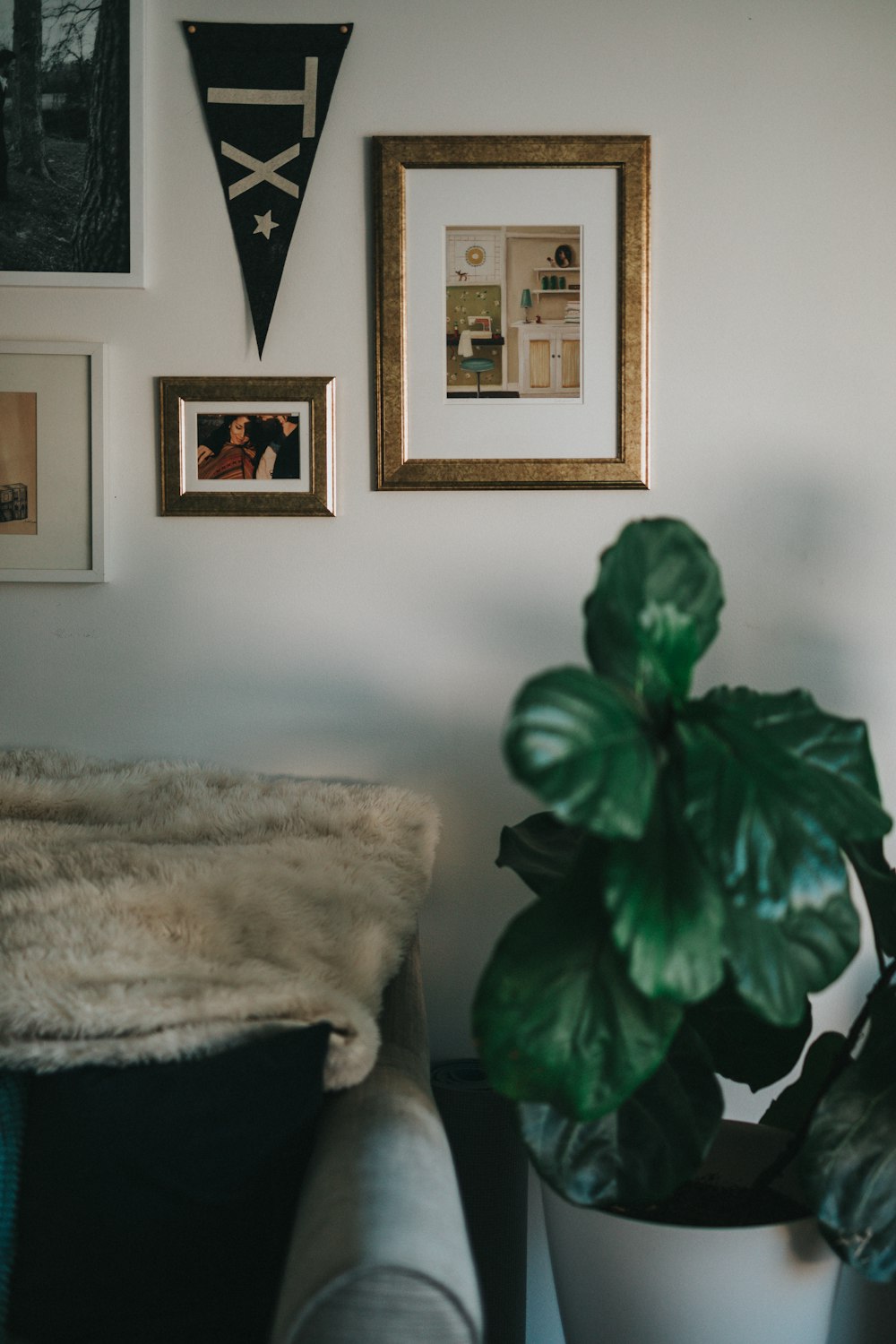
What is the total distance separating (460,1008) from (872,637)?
915 mm

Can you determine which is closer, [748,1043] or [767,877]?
[767,877]

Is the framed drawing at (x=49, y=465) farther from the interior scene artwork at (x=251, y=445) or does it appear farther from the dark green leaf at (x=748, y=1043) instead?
the dark green leaf at (x=748, y=1043)

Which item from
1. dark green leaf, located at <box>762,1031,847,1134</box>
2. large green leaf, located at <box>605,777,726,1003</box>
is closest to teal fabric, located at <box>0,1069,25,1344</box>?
large green leaf, located at <box>605,777,726,1003</box>

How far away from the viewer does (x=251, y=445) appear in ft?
5.10

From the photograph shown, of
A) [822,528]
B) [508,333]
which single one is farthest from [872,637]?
[508,333]

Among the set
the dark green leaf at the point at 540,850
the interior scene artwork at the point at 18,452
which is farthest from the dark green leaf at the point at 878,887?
the interior scene artwork at the point at 18,452

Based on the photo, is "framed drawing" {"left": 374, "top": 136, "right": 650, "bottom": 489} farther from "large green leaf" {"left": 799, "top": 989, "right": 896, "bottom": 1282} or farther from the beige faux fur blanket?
"large green leaf" {"left": 799, "top": 989, "right": 896, "bottom": 1282}

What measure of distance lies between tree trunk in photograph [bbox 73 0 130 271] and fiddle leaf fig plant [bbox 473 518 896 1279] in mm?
1138

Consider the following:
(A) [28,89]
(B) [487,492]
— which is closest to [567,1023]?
(B) [487,492]

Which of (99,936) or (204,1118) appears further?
(99,936)

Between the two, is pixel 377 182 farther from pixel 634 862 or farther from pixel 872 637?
pixel 634 862

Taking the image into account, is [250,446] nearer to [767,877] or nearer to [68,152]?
[68,152]

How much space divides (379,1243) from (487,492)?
1.11 m

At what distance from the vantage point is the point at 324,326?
5.11ft
